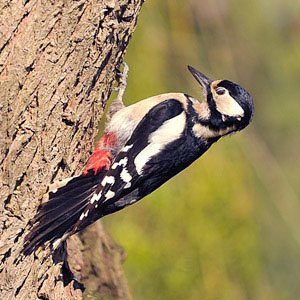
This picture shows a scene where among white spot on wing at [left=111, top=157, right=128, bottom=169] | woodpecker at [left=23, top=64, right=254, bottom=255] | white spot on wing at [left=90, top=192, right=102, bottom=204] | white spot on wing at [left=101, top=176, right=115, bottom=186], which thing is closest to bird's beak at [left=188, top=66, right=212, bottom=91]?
woodpecker at [left=23, top=64, right=254, bottom=255]

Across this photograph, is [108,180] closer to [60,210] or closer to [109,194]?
[109,194]

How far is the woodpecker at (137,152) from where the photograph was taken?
8.37 ft

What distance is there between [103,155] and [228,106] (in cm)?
65

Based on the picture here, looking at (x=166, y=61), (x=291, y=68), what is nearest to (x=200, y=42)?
(x=166, y=61)

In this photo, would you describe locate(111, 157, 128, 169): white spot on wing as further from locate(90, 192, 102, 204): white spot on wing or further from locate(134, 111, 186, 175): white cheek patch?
locate(90, 192, 102, 204): white spot on wing

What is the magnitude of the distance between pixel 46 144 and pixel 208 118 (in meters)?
0.95

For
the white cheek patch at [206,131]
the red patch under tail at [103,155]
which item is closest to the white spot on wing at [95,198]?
the red patch under tail at [103,155]

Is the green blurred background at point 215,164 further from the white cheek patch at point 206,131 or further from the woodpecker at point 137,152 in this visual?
the white cheek patch at point 206,131

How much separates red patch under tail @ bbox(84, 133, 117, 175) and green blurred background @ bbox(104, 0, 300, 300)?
0.54 metres

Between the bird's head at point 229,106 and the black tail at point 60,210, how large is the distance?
0.69 meters

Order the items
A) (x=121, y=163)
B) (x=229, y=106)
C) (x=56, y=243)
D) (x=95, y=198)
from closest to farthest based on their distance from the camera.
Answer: (x=56, y=243)
(x=95, y=198)
(x=121, y=163)
(x=229, y=106)

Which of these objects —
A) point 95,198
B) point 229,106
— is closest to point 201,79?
point 229,106

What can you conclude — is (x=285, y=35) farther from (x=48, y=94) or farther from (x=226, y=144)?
(x=48, y=94)

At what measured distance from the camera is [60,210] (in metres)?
2.56
